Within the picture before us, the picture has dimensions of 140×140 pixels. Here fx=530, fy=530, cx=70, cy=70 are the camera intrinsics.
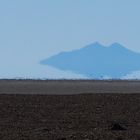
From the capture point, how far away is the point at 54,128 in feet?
43.5

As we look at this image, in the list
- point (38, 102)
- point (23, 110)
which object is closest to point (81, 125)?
point (23, 110)

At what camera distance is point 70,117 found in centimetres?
Result: 1561

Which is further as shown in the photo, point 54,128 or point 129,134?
point 54,128

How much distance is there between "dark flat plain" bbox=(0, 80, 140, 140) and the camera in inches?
468

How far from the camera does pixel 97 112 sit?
1694cm

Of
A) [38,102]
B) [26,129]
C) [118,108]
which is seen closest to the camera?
[26,129]

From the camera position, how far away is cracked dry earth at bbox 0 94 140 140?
39.0ft

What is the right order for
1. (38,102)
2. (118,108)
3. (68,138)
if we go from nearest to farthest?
1. (68,138)
2. (118,108)
3. (38,102)

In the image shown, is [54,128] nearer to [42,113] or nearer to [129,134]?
[129,134]

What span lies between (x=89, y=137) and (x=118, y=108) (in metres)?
6.65

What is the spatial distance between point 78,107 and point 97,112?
1300 millimetres

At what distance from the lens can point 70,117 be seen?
15609 millimetres

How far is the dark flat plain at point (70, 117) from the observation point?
11898 millimetres

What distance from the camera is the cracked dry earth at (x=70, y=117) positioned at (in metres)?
11.9
